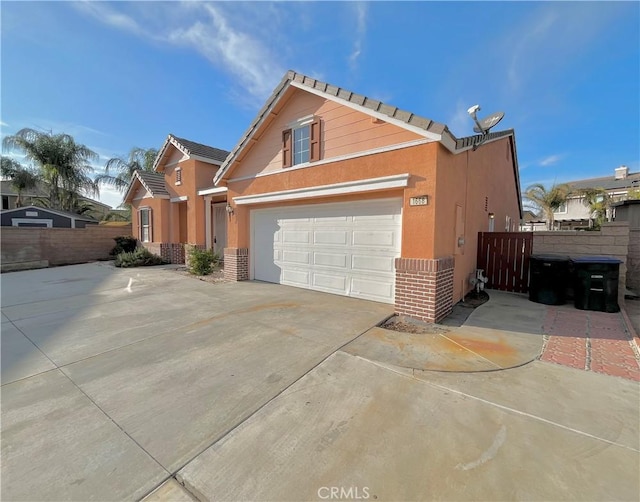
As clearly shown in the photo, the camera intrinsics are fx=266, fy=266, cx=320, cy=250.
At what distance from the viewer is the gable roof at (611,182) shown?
2605 centimetres

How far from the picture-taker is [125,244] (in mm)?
15578

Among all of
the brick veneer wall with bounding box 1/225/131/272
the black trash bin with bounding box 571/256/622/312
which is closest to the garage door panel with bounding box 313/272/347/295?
the black trash bin with bounding box 571/256/622/312

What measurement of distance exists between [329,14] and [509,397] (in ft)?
30.3

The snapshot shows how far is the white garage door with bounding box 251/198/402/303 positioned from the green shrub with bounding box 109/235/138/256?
1075 centimetres

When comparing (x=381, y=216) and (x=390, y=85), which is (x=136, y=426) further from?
(x=390, y=85)

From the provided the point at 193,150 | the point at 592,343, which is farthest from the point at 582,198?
the point at 193,150

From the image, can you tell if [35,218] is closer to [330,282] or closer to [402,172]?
[330,282]

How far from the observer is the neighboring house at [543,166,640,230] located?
2432 centimetres

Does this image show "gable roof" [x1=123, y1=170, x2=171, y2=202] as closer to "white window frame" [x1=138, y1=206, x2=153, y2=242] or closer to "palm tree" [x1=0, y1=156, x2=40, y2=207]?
"white window frame" [x1=138, y1=206, x2=153, y2=242]

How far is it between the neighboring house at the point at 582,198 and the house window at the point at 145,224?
32367 mm

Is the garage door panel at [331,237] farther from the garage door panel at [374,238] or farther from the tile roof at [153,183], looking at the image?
the tile roof at [153,183]

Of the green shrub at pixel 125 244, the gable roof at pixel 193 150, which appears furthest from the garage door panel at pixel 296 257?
the green shrub at pixel 125 244

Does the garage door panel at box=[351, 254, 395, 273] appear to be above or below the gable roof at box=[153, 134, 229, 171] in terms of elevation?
below

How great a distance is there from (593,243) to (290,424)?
367 inches
